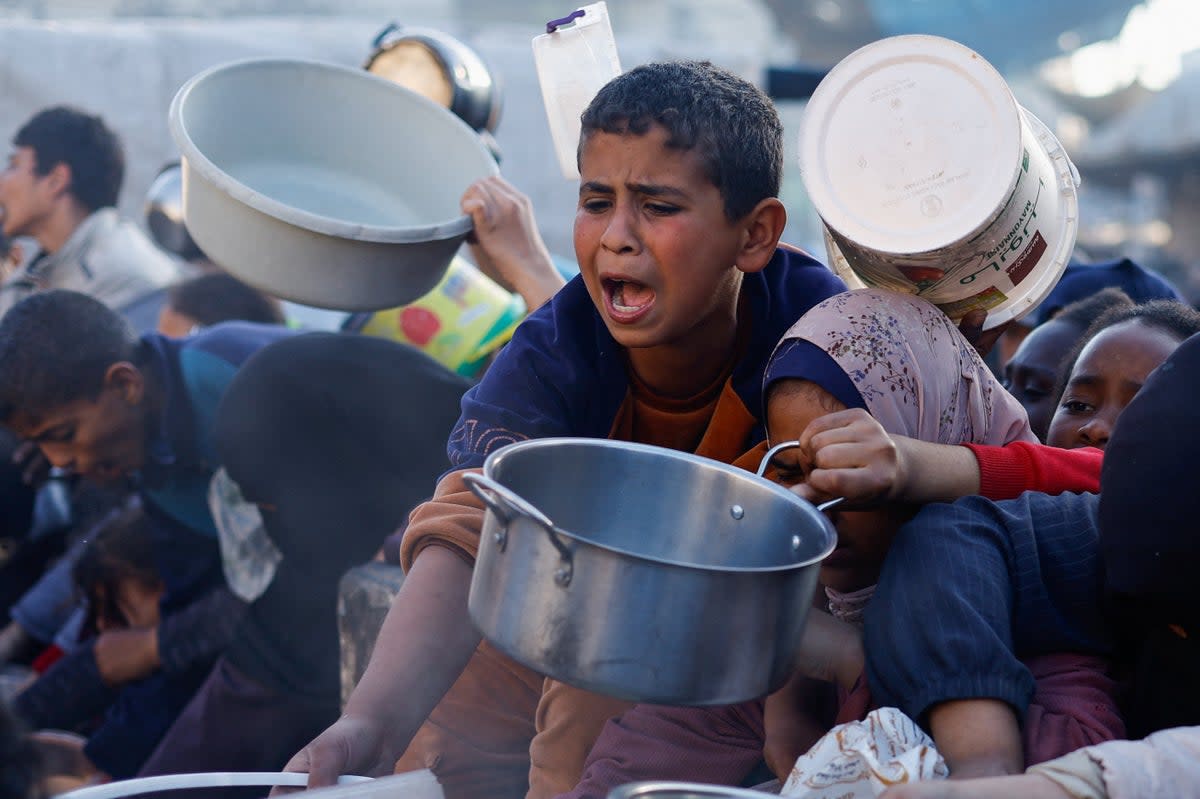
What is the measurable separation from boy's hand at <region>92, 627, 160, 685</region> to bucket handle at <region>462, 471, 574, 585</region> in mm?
2892

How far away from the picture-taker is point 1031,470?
183 cm

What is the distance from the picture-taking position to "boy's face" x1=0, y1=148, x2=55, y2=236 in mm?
5410

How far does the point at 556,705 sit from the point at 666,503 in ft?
1.79

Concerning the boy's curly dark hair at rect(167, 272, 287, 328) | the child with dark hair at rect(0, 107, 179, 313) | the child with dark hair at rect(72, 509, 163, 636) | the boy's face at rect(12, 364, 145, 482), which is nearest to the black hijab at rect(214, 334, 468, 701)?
the boy's face at rect(12, 364, 145, 482)

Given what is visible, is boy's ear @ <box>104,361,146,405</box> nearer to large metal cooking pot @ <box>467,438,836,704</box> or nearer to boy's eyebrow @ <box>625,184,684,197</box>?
boy's eyebrow @ <box>625,184,684,197</box>

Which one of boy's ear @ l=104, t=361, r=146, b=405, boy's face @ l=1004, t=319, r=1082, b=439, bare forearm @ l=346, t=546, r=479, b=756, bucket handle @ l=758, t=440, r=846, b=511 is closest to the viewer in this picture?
bucket handle @ l=758, t=440, r=846, b=511

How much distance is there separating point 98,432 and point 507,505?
2.69m

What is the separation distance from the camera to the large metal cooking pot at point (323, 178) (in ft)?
8.54

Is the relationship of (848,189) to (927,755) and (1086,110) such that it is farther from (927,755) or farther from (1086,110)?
(1086,110)

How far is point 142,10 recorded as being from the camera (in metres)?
12.8

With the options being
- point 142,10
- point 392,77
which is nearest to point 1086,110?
point 142,10

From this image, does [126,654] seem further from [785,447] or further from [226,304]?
[785,447]

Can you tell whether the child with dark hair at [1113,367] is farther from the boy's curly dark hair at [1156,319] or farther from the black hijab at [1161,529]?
the black hijab at [1161,529]

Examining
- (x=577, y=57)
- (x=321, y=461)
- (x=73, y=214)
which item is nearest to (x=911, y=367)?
(x=577, y=57)
